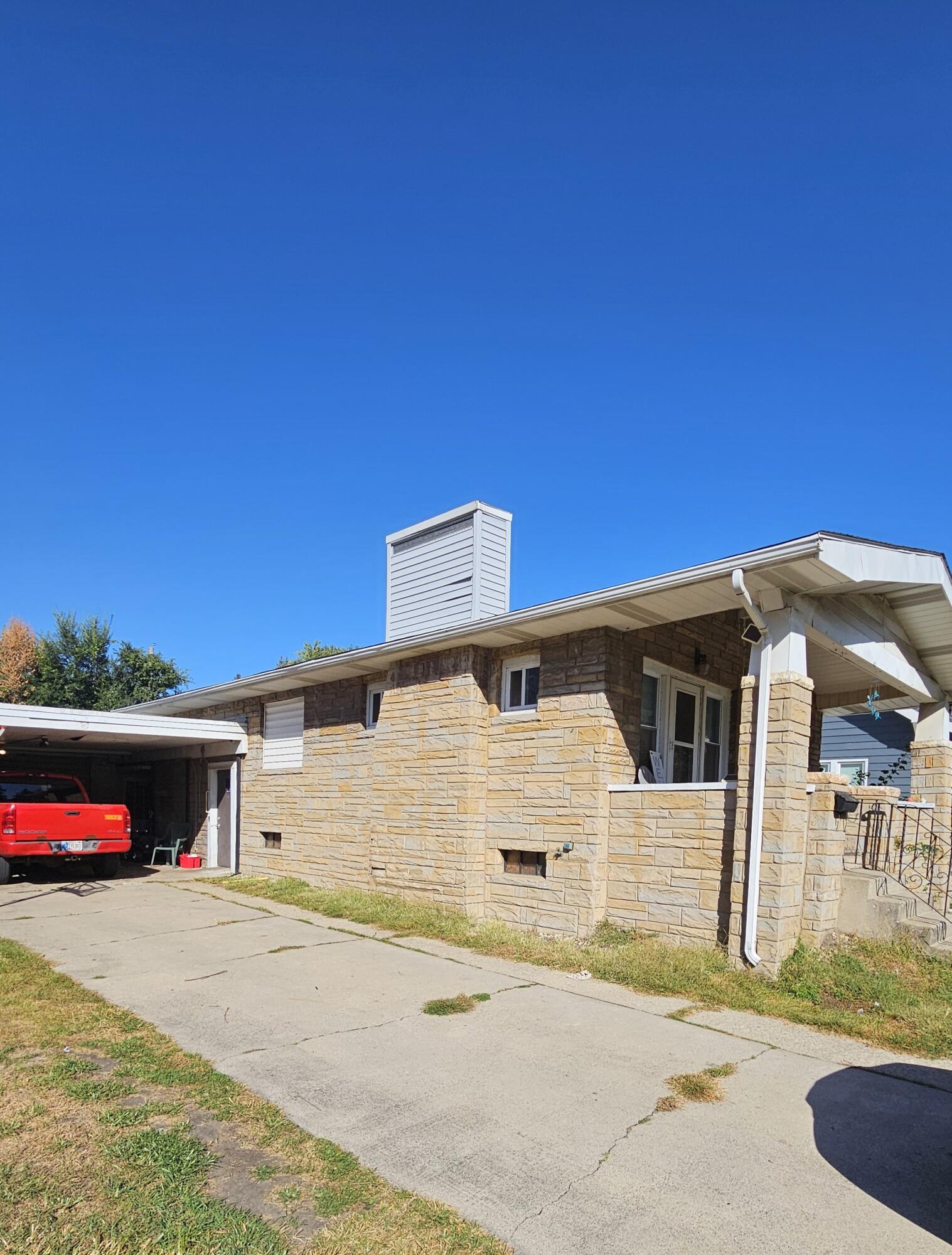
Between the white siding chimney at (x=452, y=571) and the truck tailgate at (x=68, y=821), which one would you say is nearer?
the white siding chimney at (x=452, y=571)

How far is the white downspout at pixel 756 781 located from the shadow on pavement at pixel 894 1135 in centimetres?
192

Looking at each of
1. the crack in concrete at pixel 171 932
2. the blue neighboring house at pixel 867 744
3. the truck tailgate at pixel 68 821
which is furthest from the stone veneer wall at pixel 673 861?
the blue neighboring house at pixel 867 744

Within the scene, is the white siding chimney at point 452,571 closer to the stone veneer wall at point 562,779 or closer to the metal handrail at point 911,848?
the stone veneer wall at point 562,779

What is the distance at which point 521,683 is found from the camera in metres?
10.6

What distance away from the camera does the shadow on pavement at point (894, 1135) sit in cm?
380

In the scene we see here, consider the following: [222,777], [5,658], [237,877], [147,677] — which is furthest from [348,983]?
[5,658]

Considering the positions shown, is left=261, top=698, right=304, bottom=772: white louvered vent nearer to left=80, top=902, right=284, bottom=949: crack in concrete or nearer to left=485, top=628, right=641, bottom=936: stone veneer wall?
left=80, top=902, right=284, bottom=949: crack in concrete

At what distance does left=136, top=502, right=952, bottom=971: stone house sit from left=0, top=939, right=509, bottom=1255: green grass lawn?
15.6 feet

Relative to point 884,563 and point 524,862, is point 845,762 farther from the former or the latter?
point 884,563

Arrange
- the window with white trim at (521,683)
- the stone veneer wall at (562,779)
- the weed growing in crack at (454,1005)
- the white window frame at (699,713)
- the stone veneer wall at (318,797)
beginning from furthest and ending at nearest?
the stone veneer wall at (318,797) < the window with white trim at (521,683) < the white window frame at (699,713) < the stone veneer wall at (562,779) < the weed growing in crack at (454,1005)

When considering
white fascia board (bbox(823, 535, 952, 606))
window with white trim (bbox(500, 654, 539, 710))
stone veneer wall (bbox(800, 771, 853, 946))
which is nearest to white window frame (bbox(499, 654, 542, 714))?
window with white trim (bbox(500, 654, 539, 710))

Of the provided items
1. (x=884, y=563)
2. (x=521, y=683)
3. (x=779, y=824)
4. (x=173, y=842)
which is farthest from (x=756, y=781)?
(x=173, y=842)

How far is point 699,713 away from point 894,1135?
22.7 ft

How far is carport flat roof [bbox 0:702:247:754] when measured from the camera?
13.2 metres
